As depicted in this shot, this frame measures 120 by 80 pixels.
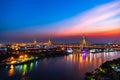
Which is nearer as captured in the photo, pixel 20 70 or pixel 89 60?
pixel 20 70

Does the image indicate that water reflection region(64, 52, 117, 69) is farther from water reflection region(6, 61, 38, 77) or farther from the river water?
water reflection region(6, 61, 38, 77)

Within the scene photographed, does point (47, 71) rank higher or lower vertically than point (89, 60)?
lower

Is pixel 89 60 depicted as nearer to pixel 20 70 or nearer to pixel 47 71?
pixel 47 71

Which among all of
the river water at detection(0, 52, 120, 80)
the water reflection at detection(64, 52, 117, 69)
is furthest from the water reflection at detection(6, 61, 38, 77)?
the water reflection at detection(64, 52, 117, 69)

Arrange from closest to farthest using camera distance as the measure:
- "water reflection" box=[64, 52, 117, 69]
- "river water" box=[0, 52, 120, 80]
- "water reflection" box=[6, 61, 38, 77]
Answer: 1. "river water" box=[0, 52, 120, 80]
2. "water reflection" box=[6, 61, 38, 77]
3. "water reflection" box=[64, 52, 117, 69]

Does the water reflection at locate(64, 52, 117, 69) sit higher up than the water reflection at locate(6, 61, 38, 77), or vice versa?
the water reflection at locate(64, 52, 117, 69)

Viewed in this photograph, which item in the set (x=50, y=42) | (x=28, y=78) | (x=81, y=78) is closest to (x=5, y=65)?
(x=28, y=78)

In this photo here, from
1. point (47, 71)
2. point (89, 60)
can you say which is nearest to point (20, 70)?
point (47, 71)

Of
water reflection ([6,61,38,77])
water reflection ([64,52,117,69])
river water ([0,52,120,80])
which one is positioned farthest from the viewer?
water reflection ([64,52,117,69])

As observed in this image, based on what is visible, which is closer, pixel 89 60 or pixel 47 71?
pixel 47 71

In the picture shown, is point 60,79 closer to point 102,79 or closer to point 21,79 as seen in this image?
point 21,79

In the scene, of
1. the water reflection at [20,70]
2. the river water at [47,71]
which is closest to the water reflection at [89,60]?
the river water at [47,71]
